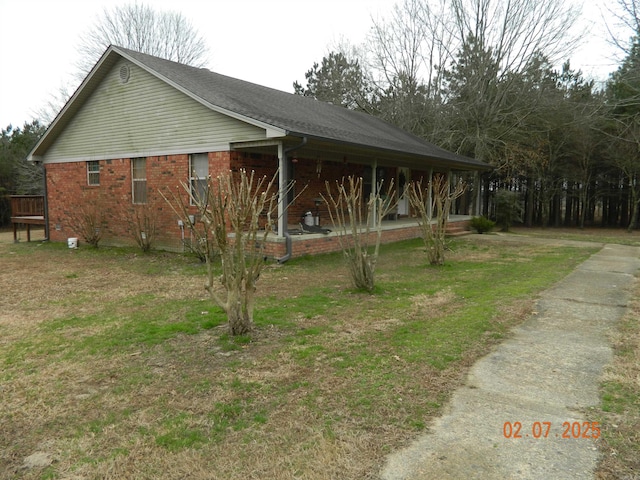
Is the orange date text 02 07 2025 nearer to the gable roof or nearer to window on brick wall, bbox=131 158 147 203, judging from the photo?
the gable roof

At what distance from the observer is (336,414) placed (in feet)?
9.53

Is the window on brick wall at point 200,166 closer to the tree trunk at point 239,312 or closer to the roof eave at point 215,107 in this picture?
the roof eave at point 215,107

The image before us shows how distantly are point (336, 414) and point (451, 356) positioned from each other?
1.45m

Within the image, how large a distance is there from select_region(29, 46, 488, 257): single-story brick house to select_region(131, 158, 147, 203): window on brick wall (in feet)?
0.09

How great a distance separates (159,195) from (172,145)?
1.33 metres

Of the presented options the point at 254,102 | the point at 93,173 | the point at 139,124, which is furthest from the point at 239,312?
the point at 93,173

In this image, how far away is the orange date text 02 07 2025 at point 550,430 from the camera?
2.62m

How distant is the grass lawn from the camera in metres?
2.49

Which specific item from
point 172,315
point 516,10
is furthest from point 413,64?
point 172,315

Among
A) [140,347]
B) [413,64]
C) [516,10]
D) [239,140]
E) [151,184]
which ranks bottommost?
[140,347]

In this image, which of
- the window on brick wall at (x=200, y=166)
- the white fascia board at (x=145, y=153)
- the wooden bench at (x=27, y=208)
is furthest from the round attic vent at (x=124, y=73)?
the wooden bench at (x=27, y=208)

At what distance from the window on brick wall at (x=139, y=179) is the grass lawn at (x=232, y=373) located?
5031 millimetres

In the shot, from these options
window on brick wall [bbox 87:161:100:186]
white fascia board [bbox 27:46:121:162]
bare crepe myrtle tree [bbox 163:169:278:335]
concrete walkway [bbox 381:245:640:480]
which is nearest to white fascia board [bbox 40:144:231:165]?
window on brick wall [bbox 87:161:100:186]

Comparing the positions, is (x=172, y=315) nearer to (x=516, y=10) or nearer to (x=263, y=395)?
(x=263, y=395)
